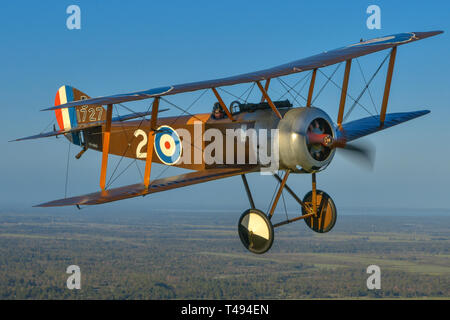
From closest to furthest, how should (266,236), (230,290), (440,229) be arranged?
1. (266,236)
2. (230,290)
3. (440,229)

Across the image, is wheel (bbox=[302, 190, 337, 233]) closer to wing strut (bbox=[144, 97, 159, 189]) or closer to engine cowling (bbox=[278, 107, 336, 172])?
engine cowling (bbox=[278, 107, 336, 172])

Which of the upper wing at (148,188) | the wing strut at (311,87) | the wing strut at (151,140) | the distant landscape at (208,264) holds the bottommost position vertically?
the distant landscape at (208,264)

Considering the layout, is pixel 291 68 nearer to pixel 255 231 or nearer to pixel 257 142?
pixel 257 142

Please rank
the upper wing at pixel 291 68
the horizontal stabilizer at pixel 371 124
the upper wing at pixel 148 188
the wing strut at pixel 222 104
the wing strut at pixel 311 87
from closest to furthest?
the upper wing at pixel 148 188 → the upper wing at pixel 291 68 → the wing strut at pixel 222 104 → the wing strut at pixel 311 87 → the horizontal stabilizer at pixel 371 124

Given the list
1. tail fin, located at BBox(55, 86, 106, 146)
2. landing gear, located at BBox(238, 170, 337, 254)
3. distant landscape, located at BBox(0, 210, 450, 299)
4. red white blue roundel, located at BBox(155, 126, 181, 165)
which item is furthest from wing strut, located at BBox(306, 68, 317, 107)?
distant landscape, located at BBox(0, 210, 450, 299)

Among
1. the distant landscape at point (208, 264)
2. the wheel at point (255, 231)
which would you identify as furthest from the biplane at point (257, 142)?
the distant landscape at point (208, 264)

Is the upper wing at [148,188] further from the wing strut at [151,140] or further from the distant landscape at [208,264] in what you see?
the distant landscape at [208,264]

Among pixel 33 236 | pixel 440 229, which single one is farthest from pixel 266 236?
pixel 440 229

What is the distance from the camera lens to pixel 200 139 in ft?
42.1

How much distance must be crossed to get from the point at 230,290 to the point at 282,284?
50.5 ft

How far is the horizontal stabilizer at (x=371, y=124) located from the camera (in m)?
14.1

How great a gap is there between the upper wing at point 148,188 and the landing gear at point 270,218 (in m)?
0.82
